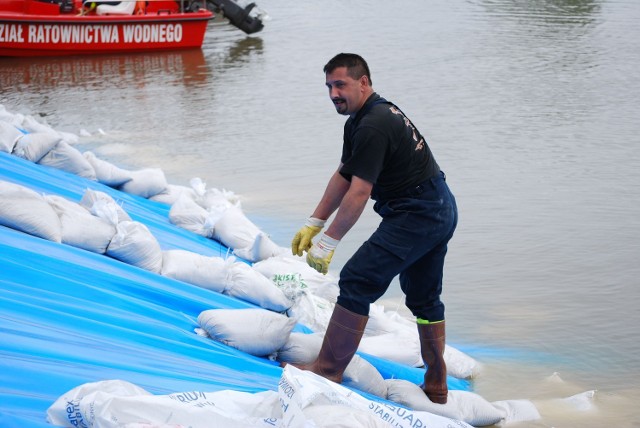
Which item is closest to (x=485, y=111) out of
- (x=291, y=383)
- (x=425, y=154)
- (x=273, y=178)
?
(x=273, y=178)

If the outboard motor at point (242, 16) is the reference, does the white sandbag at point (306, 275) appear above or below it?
below

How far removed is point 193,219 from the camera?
21.4 feet

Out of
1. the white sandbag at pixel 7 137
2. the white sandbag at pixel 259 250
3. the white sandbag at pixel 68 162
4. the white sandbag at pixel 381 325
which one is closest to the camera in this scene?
the white sandbag at pixel 381 325

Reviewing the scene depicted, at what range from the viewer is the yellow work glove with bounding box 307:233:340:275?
12.3ft

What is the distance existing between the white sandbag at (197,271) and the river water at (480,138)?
1437 mm

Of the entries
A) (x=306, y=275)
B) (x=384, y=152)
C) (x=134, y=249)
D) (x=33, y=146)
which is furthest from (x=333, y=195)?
(x=33, y=146)

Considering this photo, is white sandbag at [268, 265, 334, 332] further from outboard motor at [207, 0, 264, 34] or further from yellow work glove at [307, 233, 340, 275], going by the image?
outboard motor at [207, 0, 264, 34]

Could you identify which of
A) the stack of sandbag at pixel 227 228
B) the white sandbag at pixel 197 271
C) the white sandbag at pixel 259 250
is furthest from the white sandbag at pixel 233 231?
the white sandbag at pixel 197 271

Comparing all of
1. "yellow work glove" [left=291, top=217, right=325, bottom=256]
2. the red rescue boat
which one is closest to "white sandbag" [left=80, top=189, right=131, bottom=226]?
"yellow work glove" [left=291, top=217, right=325, bottom=256]

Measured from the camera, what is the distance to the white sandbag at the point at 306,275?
561 cm

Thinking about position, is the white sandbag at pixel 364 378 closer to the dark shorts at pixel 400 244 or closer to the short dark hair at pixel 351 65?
the dark shorts at pixel 400 244

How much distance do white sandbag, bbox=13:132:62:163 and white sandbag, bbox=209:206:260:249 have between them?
1470 millimetres

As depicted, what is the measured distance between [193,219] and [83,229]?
1.72 m

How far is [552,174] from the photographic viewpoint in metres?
8.98
